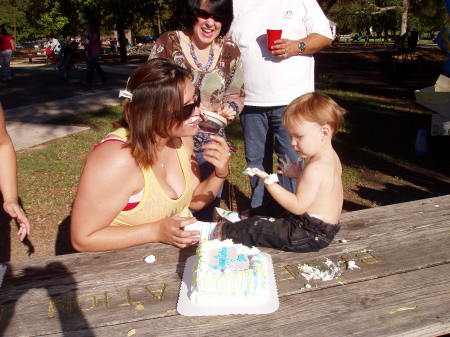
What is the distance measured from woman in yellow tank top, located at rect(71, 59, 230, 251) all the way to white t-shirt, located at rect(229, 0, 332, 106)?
125cm

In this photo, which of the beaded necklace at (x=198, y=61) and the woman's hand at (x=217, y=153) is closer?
the woman's hand at (x=217, y=153)

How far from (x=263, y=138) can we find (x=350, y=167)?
2.85 m

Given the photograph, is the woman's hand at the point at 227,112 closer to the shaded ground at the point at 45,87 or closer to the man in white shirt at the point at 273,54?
the man in white shirt at the point at 273,54

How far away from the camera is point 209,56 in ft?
9.57

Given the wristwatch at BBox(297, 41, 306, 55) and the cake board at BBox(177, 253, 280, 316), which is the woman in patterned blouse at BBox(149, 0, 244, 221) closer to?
the wristwatch at BBox(297, 41, 306, 55)

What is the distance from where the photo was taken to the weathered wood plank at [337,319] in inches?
59.4

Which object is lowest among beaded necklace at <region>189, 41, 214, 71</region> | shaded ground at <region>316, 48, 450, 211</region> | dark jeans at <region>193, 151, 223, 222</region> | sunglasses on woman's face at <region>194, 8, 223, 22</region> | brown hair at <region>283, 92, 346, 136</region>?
shaded ground at <region>316, 48, 450, 211</region>

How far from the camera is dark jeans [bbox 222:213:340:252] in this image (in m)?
2.05

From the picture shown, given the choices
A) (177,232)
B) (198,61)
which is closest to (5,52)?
(198,61)

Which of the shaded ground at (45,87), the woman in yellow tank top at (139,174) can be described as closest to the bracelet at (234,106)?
the woman in yellow tank top at (139,174)

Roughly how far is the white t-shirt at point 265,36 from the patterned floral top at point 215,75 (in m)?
0.29

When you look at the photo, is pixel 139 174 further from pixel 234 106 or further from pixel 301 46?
pixel 301 46

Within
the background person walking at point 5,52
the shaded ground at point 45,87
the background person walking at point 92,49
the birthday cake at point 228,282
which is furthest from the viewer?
the background person walking at point 5,52

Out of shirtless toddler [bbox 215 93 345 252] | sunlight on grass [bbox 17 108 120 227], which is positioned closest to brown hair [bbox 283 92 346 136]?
shirtless toddler [bbox 215 93 345 252]
